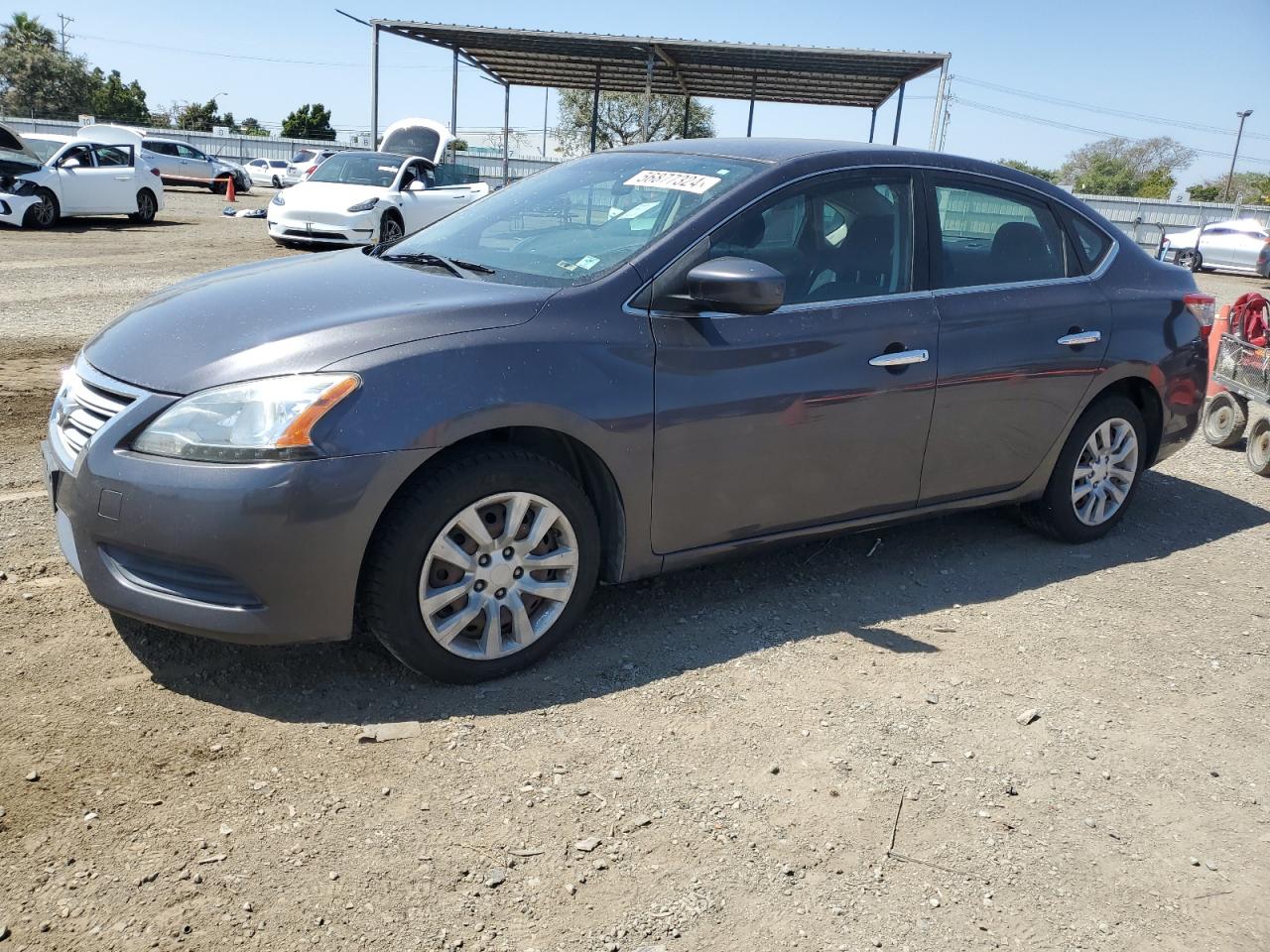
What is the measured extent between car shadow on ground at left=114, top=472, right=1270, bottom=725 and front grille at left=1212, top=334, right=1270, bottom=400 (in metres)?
1.40

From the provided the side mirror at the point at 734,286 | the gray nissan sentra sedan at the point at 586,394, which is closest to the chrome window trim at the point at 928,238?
the gray nissan sentra sedan at the point at 586,394

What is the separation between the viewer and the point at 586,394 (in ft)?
11.5

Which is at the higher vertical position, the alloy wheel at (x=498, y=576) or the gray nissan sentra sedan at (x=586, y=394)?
the gray nissan sentra sedan at (x=586, y=394)

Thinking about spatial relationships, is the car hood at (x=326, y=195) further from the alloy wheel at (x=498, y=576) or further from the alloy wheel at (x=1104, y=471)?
the alloy wheel at (x=498, y=576)

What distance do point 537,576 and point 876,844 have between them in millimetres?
1344

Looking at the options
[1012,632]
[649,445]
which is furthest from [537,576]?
[1012,632]

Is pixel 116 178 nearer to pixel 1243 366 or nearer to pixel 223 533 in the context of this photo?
pixel 1243 366

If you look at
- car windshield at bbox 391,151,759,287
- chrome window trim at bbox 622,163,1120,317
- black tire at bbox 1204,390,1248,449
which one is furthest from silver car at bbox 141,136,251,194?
chrome window trim at bbox 622,163,1120,317

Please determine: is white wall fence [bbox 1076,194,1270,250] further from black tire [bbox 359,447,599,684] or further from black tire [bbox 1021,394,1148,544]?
black tire [bbox 359,447,599,684]

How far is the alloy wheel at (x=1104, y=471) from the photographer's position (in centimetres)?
516

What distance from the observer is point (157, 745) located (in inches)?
120

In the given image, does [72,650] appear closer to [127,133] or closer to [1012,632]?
[1012,632]

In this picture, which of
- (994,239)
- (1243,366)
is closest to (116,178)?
(1243,366)

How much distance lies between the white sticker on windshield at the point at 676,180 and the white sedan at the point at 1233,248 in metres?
24.2
